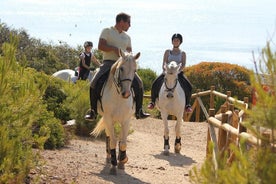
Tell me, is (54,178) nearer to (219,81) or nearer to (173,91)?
→ (173,91)

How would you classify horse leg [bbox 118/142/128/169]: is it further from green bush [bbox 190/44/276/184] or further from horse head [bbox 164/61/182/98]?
green bush [bbox 190/44/276/184]

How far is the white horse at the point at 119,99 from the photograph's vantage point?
8.52 meters

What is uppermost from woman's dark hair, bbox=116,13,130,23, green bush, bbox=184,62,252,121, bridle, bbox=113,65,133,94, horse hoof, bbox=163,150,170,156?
woman's dark hair, bbox=116,13,130,23

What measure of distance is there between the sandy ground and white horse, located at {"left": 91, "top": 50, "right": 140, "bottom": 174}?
40 cm

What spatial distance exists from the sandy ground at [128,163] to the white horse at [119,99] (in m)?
0.40

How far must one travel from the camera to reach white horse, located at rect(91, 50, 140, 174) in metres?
8.52

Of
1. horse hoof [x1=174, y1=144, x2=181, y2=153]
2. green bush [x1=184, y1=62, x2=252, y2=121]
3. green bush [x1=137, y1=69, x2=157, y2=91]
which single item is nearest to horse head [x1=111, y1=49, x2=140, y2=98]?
horse hoof [x1=174, y1=144, x2=181, y2=153]

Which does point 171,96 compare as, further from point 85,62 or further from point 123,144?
point 85,62

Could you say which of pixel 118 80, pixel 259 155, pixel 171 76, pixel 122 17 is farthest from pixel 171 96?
pixel 259 155

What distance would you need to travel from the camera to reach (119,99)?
910 centimetres

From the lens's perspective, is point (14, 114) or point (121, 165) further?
point (121, 165)

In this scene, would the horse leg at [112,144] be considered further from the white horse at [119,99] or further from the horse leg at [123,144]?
the horse leg at [123,144]

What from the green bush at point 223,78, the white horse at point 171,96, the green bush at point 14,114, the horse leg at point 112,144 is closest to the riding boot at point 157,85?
the white horse at point 171,96

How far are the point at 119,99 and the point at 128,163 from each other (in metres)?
1.87
